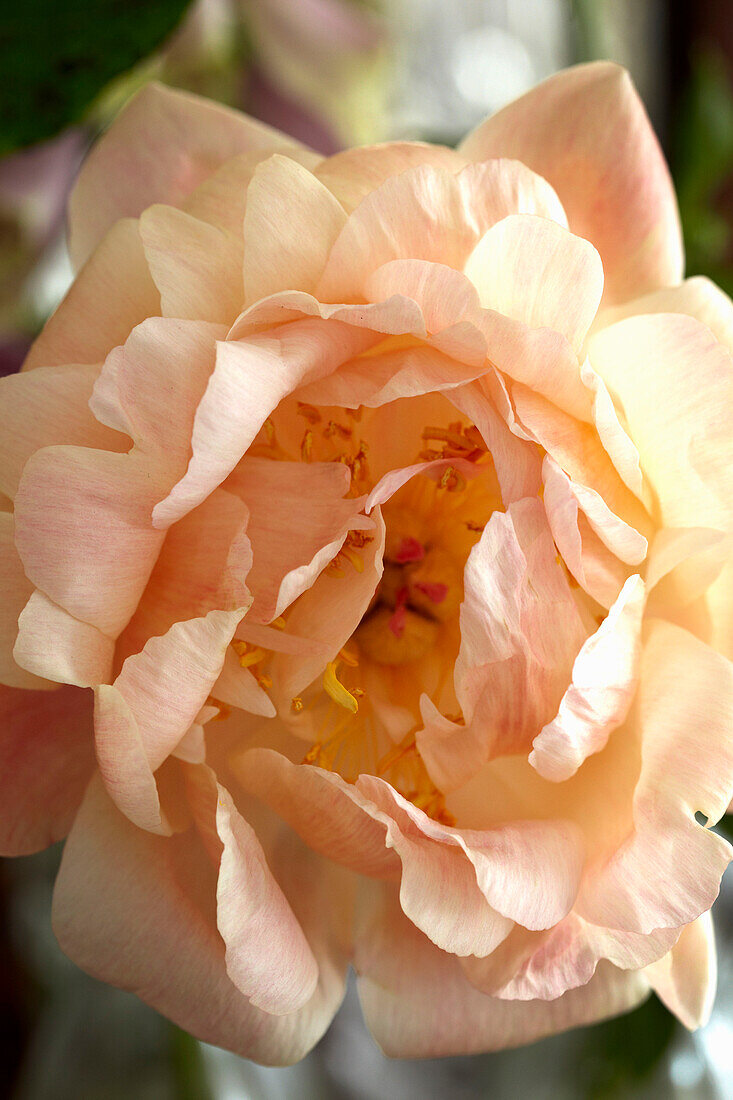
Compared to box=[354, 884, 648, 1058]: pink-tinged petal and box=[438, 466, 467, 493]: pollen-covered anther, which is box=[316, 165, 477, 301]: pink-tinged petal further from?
box=[354, 884, 648, 1058]: pink-tinged petal

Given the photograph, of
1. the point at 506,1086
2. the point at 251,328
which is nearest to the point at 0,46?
the point at 251,328

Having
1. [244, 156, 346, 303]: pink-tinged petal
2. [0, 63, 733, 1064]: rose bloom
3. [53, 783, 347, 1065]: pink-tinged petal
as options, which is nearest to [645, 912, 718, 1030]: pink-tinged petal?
[0, 63, 733, 1064]: rose bloom

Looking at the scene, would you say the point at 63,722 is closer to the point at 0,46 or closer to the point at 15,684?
the point at 15,684

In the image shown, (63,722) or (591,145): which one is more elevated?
(591,145)

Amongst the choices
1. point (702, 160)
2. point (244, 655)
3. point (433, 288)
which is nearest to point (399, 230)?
point (433, 288)

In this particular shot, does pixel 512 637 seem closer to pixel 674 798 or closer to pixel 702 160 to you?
pixel 674 798

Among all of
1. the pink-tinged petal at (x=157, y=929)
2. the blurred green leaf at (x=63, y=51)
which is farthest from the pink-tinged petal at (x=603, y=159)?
the pink-tinged petal at (x=157, y=929)
